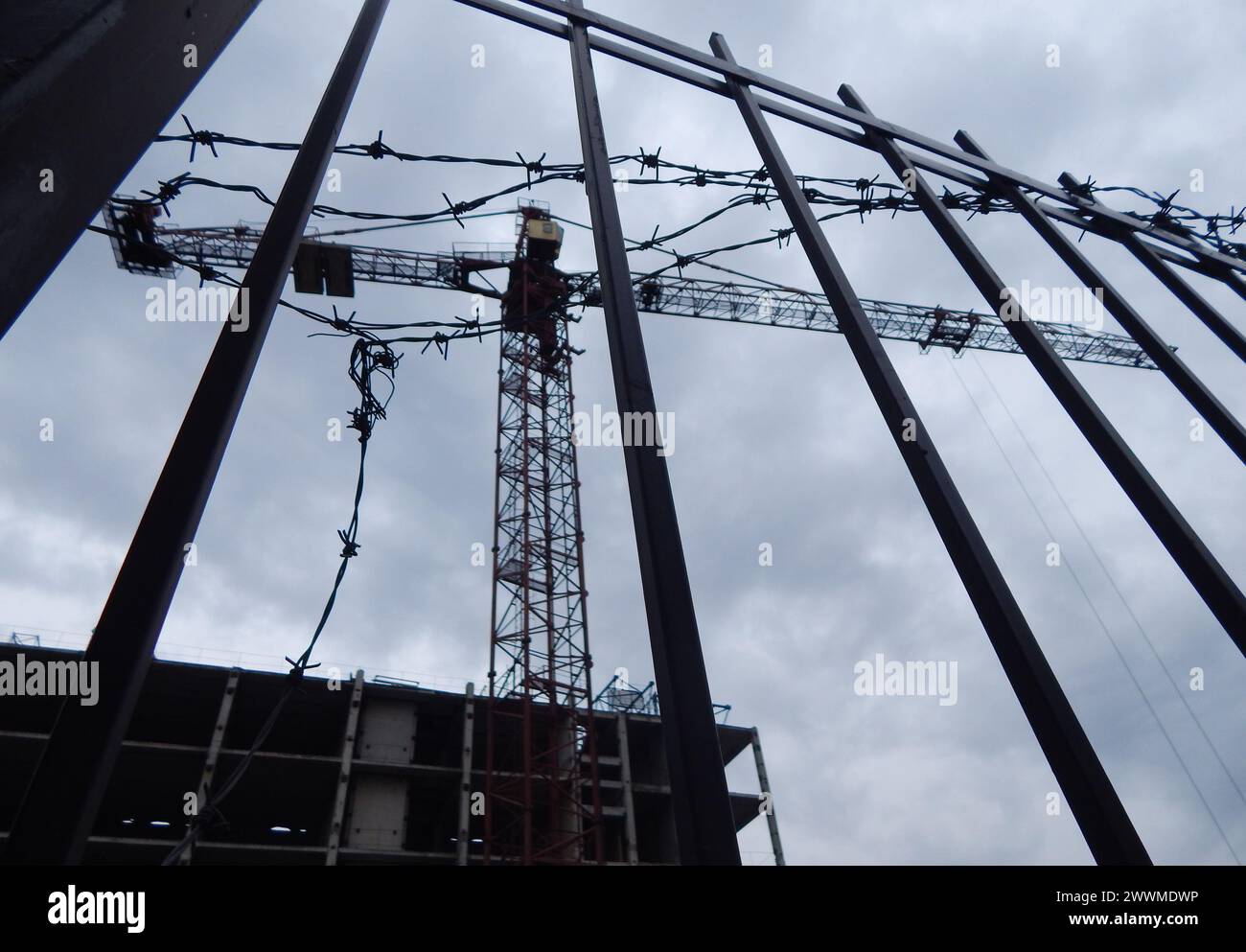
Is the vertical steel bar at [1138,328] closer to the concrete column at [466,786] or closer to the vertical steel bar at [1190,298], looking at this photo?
the vertical steel bar at [1190,298]

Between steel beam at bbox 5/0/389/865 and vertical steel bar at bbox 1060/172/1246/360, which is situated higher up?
vertical steel bar at bbox 1060/172/1246/360

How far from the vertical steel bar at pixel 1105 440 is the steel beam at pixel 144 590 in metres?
3.08

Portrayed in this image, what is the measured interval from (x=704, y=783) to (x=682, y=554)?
62 centimetres

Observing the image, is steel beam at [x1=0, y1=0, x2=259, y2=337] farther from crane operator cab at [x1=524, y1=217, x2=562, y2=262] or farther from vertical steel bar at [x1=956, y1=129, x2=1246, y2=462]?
crane operator cab at [x1=524, y1=217, x2=562, y2=262]

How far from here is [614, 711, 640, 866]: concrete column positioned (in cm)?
2270

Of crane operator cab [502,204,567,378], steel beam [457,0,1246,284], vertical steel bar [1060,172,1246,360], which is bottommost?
vertical steel bar [1060,172,1246,360]

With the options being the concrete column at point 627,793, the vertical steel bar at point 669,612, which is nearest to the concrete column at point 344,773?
the concrete column at point 627,793

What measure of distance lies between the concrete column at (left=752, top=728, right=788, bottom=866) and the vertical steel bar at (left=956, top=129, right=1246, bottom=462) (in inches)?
893

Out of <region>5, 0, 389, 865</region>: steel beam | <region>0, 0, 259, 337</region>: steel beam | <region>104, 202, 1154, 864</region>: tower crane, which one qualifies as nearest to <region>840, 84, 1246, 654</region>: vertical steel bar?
<region>5, 0, 389, 865</region>: steel beam

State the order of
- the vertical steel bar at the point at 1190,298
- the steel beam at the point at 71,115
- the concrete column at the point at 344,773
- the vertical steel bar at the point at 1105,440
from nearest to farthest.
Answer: the steel beam at the point at 71,115 → the vertical steel bar at the point at 1105,440 → the vertical steel bar at the point at 1190,298 → the concrete column at the point at 344,773

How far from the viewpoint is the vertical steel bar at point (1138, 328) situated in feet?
12.6

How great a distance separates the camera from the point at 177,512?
1520mm
